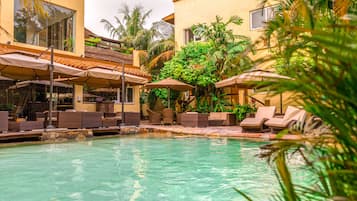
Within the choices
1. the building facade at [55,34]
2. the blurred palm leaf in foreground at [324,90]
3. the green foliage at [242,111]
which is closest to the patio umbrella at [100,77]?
the building facade at [55,34]

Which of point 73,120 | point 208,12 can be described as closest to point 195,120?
point 73,120

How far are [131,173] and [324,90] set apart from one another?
515 cm

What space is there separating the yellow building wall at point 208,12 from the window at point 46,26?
301 inches

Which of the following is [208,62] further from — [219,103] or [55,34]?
[55,34]

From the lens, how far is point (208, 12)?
20438 mm

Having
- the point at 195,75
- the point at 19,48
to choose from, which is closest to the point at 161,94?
the point at 195,75

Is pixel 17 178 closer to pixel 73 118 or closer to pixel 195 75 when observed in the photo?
pixel 73 118

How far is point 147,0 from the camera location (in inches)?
1265

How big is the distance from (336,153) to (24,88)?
52.3ft

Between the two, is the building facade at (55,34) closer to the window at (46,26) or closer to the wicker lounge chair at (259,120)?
the window at (46,26)

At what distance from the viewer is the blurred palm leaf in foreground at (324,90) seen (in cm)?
75

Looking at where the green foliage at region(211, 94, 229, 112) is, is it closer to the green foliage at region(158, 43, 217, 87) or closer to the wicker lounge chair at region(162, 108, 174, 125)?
the green foliage at region(158, 43, 217, 87)

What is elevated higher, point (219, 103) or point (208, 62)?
point (208, 62)

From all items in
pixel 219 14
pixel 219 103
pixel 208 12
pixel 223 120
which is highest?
pixel 208 12
